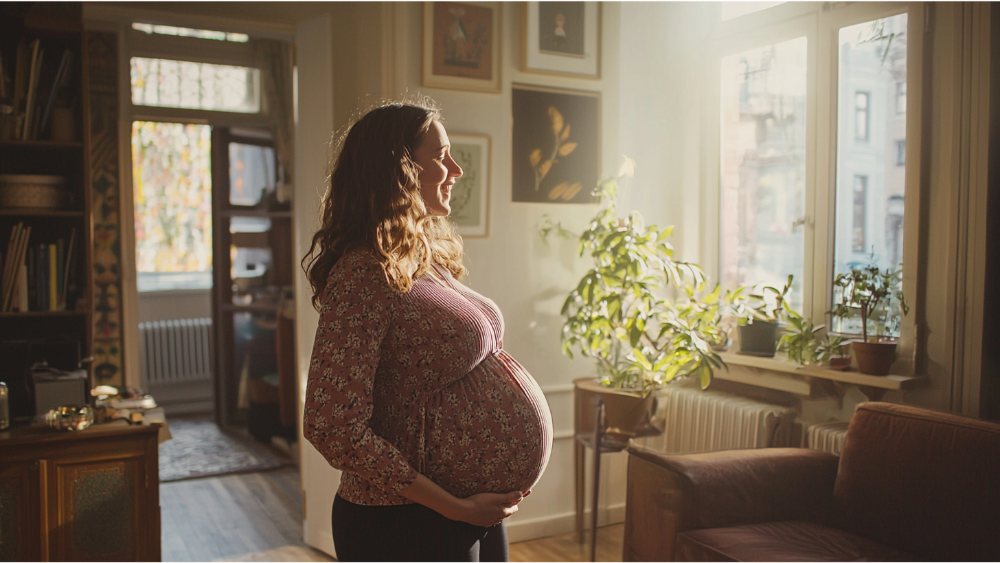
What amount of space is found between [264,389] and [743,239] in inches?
122

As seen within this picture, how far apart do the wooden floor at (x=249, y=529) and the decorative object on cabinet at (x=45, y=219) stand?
1.00m

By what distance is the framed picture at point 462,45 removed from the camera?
278cm

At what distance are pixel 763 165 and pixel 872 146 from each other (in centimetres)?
51

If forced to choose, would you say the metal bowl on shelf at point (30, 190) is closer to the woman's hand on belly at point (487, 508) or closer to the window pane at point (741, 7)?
the woman's hand on belly at point (487, 508)

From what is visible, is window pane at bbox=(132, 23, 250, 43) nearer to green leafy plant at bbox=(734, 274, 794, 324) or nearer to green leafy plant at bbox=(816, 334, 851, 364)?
green leafy plant at bbox=(734, 274, 794, 324)

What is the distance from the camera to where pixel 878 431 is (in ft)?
6.89

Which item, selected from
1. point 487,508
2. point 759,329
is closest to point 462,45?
point 759,329

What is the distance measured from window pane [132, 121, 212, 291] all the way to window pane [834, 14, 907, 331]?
4.71 metres

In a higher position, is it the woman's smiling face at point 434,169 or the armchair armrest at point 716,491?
the woman's smiling face at point 434,169

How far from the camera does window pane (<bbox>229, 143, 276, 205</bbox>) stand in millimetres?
4711

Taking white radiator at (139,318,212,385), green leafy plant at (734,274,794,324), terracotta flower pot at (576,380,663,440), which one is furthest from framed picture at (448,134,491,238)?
white radiator at (139,318,212,385)

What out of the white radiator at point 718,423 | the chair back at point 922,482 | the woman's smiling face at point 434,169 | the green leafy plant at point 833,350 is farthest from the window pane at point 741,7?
the woman's smiling face at point 434,169

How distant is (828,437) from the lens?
2486mm

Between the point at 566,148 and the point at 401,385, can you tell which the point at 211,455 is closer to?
the point at 566,148
